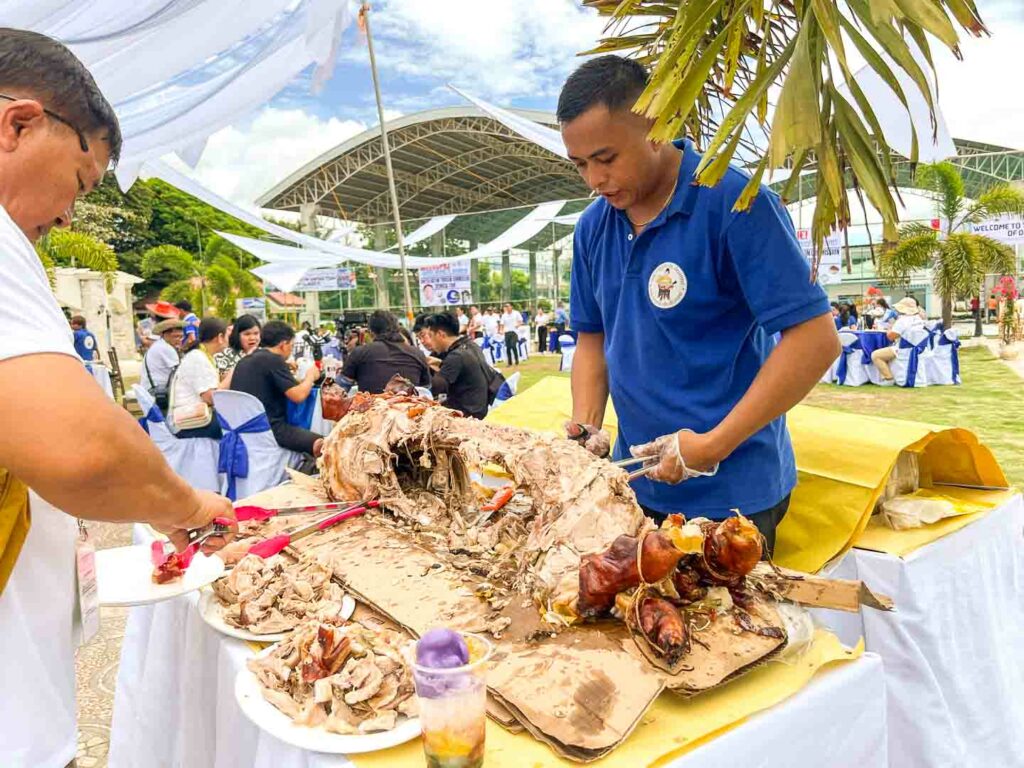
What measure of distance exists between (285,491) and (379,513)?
636 mm

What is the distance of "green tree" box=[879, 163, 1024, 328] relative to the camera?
14.6 m

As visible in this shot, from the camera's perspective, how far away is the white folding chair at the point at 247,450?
4785 millimetres

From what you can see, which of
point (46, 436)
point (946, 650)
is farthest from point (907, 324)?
point (46, 436)

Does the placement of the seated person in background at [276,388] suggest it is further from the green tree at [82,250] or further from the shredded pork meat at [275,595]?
the green tree at [82,250]

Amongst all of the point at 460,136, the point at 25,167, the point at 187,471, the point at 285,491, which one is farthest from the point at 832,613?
the point at 460,136

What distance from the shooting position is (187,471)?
501 cm

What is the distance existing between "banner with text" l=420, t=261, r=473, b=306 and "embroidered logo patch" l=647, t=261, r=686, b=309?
15.3 meters

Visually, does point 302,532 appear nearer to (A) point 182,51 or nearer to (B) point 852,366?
(A) point 182,51

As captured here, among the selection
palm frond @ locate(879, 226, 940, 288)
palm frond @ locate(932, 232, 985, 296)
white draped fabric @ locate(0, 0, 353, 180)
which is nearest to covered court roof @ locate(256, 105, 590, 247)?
palm frond @ locate(879, 226, 940, 288)

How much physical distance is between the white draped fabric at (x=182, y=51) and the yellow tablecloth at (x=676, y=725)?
3.91m

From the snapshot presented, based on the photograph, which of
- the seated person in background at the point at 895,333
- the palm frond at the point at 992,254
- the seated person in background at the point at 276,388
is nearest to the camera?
the seated person in background at the point at 276,388

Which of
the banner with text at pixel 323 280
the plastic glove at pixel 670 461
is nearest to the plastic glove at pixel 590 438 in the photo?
the plastic glove at pixel 670 461

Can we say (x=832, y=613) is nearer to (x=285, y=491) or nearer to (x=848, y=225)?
(x=848, y=225)

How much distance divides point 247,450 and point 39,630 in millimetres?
3887
